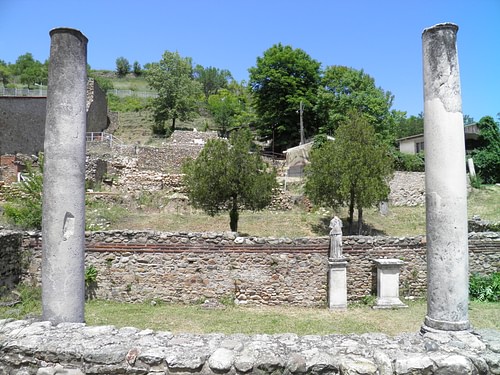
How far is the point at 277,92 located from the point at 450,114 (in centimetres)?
3373

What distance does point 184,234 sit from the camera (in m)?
9.99

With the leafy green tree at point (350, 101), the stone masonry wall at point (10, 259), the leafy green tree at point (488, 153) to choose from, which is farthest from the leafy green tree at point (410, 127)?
the stone masonry wall at point (10, 259)

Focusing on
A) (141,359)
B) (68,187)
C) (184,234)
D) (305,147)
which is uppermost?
(305,147)

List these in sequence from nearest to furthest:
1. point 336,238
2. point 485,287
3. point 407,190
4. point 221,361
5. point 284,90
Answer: point 221,361 → point 336,238 → point 485,287 → point 407,190 → point 284,90

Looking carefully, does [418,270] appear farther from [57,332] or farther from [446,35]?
[57,332]

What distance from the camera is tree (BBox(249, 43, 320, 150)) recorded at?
37.0 meters

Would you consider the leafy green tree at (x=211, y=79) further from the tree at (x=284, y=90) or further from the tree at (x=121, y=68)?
the tree at (x=284, y=90)

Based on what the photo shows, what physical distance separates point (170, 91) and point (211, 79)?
37.5m

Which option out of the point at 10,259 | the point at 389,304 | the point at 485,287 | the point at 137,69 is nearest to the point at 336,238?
the point at 389,304

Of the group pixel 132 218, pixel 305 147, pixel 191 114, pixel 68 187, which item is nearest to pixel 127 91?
pixel 191 114

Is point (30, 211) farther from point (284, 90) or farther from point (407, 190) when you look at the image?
point (284, 90)

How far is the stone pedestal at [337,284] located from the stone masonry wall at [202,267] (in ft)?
0.81

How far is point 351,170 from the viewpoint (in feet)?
52.7

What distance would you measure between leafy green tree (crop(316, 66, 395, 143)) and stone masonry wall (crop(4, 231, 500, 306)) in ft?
80.5
